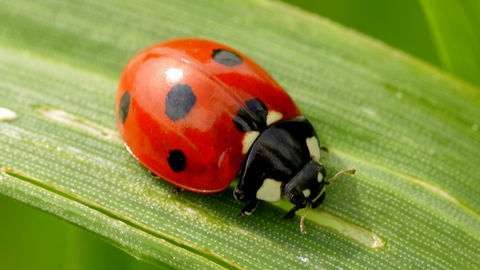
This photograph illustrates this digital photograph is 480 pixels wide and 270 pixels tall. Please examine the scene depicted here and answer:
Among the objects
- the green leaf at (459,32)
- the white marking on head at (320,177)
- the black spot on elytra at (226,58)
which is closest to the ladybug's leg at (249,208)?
the white marking on head at (320,177)

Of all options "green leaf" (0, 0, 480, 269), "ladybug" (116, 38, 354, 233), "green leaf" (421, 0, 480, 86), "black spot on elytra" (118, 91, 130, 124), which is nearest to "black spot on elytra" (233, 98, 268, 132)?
"ladybug" (116, 38, 354, 233)

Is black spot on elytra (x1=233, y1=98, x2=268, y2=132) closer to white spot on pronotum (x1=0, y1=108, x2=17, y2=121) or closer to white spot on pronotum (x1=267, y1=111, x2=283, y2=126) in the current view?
white spot on pronotum (x1=267, y1=111, x2=283, y2=126)

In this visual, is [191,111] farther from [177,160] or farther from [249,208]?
[249,208]

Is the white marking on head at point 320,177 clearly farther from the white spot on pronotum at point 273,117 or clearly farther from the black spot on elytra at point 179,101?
the black spot on elytra at point 179,101

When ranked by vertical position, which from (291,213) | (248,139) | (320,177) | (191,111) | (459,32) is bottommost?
(291,213)

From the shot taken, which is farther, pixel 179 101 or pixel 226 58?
pixel 226 58

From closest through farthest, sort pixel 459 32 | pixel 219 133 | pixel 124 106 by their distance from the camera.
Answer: pixel 219 133
pixel 124 106
pixel 459 32

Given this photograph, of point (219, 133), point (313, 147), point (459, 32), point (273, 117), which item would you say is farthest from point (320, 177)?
point (459, 32)
